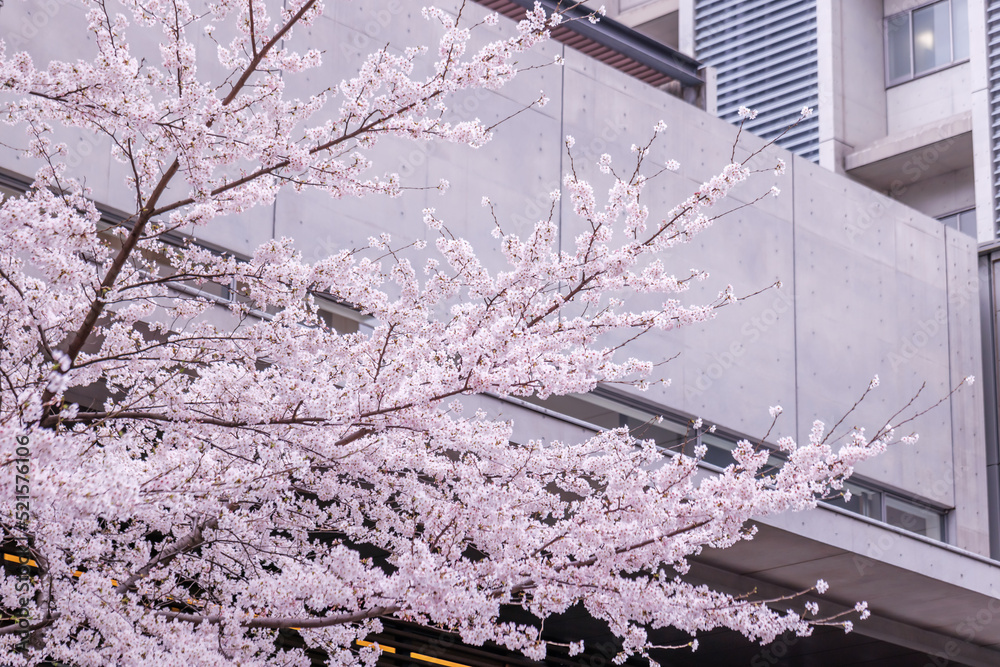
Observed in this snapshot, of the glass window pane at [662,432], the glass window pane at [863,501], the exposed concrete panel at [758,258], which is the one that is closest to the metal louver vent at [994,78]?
the exposed concrete panel at [758,258]

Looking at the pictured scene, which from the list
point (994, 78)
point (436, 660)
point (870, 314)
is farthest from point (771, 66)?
point (436, 660)

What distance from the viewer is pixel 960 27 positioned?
21.1 metres

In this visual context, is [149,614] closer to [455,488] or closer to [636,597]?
[455,488]

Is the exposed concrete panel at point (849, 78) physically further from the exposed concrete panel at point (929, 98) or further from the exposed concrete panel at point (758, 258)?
the exposed concrete panel at point (758, 258)

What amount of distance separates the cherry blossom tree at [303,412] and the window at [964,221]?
625 inches

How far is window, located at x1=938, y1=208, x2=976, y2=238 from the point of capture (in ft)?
68.6

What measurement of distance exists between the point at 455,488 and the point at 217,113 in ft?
7.20

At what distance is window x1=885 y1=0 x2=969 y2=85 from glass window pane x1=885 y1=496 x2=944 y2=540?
30.0 ft

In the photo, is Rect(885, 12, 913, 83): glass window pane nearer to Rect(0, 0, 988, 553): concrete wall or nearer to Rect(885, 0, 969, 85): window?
Rect(885, 0, 969, 85): window

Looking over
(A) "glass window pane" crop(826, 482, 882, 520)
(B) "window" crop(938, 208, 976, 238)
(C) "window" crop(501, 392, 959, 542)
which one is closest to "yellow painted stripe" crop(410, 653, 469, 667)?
(C) "window" crop(501, 392, 959, 542)

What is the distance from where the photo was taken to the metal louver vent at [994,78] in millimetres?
19328

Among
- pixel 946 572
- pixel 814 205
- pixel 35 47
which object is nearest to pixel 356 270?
pixel 35 47

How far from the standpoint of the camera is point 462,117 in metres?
12.0

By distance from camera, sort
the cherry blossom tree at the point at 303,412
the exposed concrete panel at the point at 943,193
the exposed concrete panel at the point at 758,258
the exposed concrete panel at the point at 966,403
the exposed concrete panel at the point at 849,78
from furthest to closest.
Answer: the exposed concrete panel at the point at 943,193 → the exposed concrete panel at the point at 849,78 → the exposed concrete panel at the point at 966,403 → the exposed concrete panel at the point at 758,258 → the cherry blossom tree at the point at 303,412
